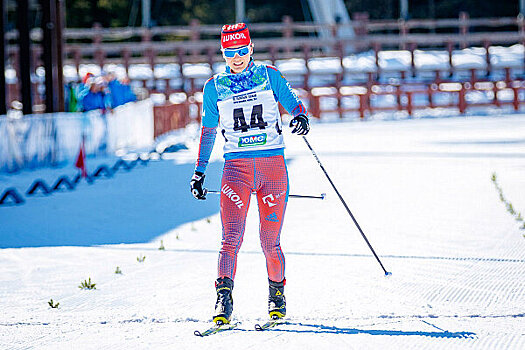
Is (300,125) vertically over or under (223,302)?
over

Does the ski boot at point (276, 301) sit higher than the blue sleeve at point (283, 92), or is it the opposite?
the blue sleeve at point (283, 92)

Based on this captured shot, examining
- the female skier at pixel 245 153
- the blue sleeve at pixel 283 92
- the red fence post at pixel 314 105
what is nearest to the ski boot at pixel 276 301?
the female skier at pixel 245 153

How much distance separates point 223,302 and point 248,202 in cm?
56

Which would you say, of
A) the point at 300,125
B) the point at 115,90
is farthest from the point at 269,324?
the point at 115,90

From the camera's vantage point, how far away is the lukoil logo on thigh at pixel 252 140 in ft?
16.6

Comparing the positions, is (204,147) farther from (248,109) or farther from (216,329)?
(216,329)

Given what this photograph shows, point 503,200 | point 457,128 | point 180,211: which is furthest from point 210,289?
point 457,128

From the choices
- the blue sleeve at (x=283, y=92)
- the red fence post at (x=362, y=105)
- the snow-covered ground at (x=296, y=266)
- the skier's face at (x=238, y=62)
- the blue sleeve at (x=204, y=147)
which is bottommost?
the red fence post at (x=362, y=105)

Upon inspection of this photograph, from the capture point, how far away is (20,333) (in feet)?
16.7

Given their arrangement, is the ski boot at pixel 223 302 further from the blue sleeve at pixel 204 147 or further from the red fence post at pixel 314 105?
the red fence post at pixel 314 105

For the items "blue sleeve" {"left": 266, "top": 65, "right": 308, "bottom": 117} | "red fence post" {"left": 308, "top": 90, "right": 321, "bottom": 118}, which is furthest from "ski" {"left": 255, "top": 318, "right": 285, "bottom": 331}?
"red fence post" {"left": 308, "top": 90, "right": 321, "bottom": 118}

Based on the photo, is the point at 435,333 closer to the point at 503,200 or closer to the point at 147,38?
the point at 503,200

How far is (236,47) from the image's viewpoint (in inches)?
200

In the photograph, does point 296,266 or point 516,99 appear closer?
point 296,266
